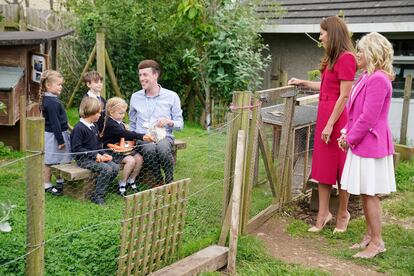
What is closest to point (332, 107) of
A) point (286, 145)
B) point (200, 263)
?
point (286, 145)

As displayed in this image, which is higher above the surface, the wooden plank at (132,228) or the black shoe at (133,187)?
the wooden plank at (132,228)

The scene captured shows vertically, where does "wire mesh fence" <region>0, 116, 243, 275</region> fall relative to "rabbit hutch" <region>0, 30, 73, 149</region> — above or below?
below

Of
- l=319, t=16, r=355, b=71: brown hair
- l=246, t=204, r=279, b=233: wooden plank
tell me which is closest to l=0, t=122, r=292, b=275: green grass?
l=246, t=204, r=279, b=233: wooden plank

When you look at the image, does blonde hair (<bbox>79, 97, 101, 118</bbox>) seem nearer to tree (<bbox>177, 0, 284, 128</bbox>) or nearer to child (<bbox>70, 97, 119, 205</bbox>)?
child (<bbox>70, 97, 119, 205</bbox>)

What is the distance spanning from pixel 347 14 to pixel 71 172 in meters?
7.62

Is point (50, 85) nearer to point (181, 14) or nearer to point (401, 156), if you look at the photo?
point (181, 14)

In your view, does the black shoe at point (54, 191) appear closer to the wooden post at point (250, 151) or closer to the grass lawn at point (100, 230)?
the grass lawn at point (100, 230)

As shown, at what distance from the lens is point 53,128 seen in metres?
5.61

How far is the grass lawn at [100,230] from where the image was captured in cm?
382

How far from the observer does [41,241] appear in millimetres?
3084

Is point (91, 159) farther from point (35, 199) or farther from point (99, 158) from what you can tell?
point (35, 199)

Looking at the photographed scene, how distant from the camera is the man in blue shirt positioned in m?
5.81

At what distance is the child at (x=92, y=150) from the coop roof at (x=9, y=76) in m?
1.71

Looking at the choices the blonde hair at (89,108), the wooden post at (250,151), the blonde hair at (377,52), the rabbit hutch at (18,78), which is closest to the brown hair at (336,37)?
the blonde hair at (377,52)
